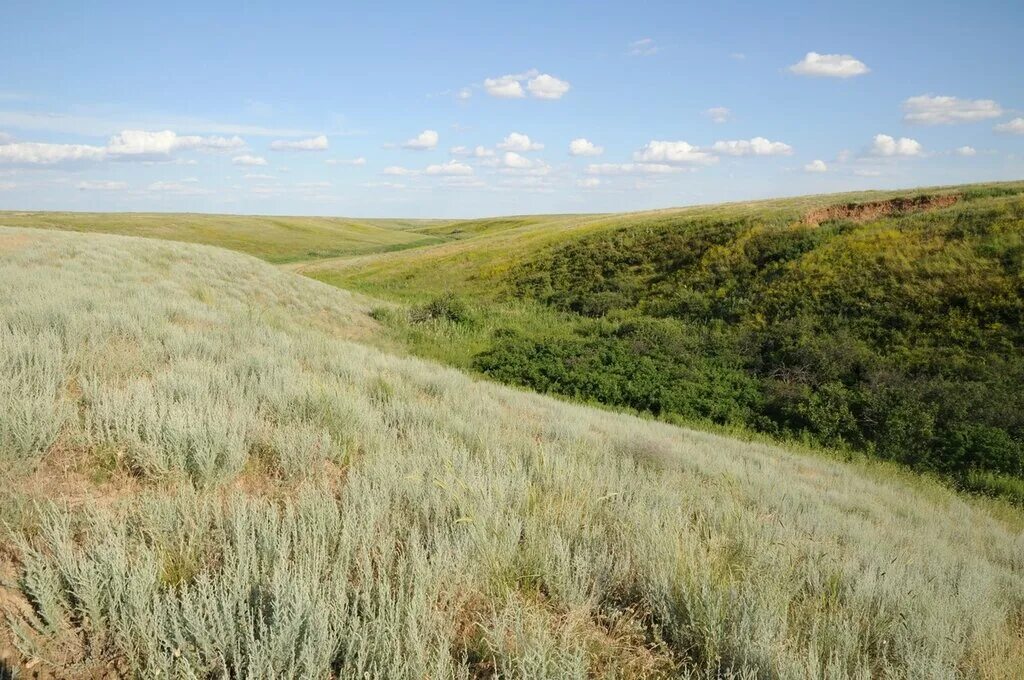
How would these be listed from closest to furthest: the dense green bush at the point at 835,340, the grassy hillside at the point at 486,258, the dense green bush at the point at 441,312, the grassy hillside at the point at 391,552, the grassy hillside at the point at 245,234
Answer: the grassy hillside at the point at 391,552 → the dense green bush at the point at 835,340 → the dense green bush at the point at 441,312 → the grassy hillside at the point at 486,258 → the grassy hillside at the point at 245,234

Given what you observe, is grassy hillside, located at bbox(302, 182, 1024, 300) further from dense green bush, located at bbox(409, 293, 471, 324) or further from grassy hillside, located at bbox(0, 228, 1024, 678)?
grassy hillside, located at bbox(0, 228, 1024, 678)

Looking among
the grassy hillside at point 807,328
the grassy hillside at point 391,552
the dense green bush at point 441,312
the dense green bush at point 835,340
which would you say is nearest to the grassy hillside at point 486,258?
the grassy hillside at point 807,328

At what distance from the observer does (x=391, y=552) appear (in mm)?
2762

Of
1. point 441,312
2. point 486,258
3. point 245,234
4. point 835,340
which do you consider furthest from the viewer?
point 245,234

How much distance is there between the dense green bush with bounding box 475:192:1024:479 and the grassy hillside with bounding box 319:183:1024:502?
57 millimetres

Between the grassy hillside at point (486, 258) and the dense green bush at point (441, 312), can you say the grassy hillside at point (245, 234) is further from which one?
the dense green bush at point (441, 312)

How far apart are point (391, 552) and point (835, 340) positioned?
17.3 meters

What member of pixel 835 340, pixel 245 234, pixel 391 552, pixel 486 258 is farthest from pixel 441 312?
pixel 245 234

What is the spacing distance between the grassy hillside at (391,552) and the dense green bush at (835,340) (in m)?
6.55

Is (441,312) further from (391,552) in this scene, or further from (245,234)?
(245,234)

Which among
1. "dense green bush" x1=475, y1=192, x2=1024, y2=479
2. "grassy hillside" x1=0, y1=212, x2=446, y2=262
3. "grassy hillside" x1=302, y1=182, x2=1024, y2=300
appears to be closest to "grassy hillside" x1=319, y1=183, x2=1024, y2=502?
"dense green bush" x1=475, y1=192, x2=1024, y2=479

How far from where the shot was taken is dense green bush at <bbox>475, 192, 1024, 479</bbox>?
470 inches

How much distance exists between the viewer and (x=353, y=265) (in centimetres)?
4938

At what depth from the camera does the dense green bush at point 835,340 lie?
11945mm
